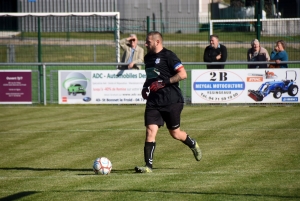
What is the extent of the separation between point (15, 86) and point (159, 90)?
420 inches

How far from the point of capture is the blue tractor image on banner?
19.1 m

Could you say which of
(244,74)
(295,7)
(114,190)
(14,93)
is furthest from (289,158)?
(295,7)

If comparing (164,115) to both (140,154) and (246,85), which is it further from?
(246,85)

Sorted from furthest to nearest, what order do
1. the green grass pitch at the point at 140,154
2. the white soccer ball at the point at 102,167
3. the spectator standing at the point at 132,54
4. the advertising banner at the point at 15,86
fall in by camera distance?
1. the advertising banner at the point at 15,86
2. the spectator standing at the point at 132,54
3. the white soccer ball at the point at 102,167
4. the green grass pitch at the point at 140,154

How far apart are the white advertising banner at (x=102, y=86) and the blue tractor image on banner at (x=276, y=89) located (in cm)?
323

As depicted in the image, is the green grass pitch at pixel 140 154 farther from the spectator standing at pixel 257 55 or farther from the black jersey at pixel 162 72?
the spectator standing at pixel 257 55

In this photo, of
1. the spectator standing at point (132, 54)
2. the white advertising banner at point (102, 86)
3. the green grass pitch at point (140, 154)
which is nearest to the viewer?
the green grass pitch at point (140, 154)

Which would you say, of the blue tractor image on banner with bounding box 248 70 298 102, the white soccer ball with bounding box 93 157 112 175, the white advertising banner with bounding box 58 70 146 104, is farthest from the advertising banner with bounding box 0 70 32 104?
the white soccer ball with bounding box 93 157 112 175

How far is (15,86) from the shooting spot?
20125 mm

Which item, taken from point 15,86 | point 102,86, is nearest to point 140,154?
point 102,86

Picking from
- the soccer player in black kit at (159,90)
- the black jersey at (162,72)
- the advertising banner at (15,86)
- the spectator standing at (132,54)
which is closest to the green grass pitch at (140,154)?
the advertising banner at (15,86)

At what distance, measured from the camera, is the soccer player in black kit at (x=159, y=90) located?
10188 mm

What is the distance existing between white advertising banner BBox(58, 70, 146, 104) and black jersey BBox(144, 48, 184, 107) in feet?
29.7

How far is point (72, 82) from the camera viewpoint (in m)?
19.7
